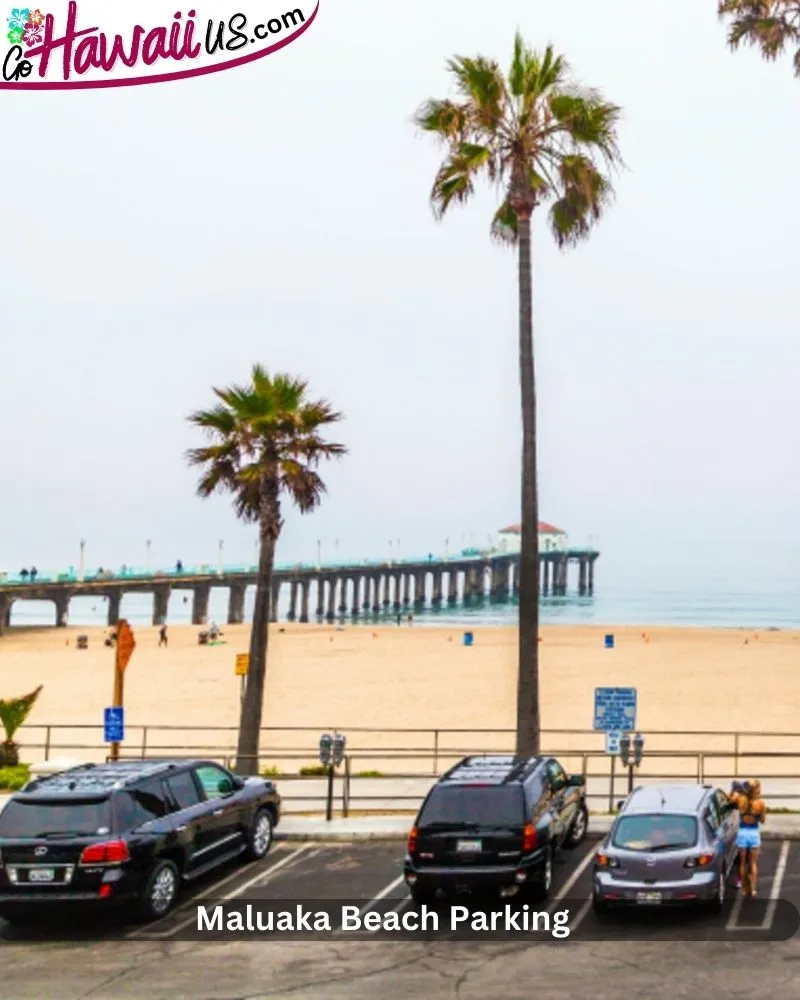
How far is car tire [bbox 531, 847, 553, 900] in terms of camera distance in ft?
47.7

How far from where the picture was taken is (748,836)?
1459 centimetres

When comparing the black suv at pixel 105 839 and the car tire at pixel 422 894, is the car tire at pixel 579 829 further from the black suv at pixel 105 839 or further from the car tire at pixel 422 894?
the black suv at pixel 105 839

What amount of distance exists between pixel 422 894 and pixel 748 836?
3.89 metres

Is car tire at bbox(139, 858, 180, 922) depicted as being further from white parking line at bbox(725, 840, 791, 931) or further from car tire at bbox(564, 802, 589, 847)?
white parking line at bbox(725, 840, 791, 931)

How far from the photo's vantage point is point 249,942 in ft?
44.3

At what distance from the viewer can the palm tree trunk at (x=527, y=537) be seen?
21.9m

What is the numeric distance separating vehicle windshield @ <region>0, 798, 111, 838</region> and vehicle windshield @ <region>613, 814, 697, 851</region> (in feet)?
19.2

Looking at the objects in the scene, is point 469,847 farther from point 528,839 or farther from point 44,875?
point 44,875

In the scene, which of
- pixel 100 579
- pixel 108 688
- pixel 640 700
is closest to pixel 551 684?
pixel 640 700

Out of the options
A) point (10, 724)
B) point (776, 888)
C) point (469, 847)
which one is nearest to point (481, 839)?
point (469, 847)

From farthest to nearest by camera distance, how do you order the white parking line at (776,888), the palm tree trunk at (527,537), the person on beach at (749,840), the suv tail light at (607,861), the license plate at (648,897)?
the palm tree trunk at (527,537)
the person on beach at (749,840)
the suv tail light at (607,861)
the white parking line at (776,888)
the license plate at (648,897)

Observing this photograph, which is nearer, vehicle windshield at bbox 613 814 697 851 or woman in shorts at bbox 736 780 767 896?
vehicle windshield at bbox 613 814 697 851

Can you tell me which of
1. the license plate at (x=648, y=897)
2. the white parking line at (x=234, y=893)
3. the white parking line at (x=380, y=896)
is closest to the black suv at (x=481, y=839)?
the white parking line at (x=380, y=896)

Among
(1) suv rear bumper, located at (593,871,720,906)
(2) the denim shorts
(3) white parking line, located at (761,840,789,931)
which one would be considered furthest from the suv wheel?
(3) white parking line, located at (761,840,789,931)
